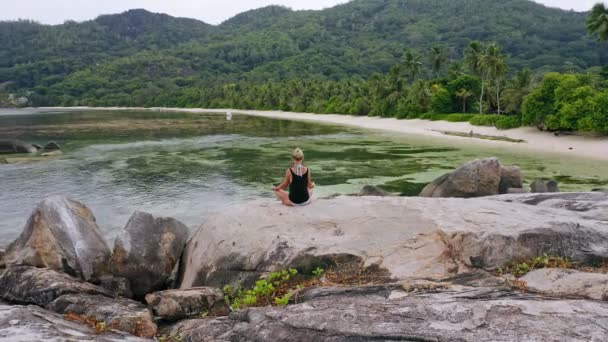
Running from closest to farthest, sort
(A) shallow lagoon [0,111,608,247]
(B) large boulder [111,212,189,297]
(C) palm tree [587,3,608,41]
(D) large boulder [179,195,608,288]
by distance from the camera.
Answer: (D) large boulder [179,195,608,288] → (B) large boulder [111,212,189,297] → (A) shallow lagoon [0,111,608,247] → (C) palm tree [587,3,608,41]

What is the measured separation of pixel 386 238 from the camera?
11055 mm

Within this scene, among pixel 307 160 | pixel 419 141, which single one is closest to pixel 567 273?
pixel 307 160

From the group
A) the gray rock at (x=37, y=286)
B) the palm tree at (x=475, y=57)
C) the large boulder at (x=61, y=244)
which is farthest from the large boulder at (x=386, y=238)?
the palm tree at (x=475, y=57)

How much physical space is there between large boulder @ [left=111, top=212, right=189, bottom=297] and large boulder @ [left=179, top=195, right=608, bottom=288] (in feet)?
1.68

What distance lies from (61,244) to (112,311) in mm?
4484

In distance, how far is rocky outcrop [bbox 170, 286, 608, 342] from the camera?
666 centimetres

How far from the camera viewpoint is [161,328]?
984cm

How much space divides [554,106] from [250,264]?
5917cm

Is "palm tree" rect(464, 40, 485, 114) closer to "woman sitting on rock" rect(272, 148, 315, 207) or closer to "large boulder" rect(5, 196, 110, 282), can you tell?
"woman sitting on rock" rect(272, 148, 315, 207)

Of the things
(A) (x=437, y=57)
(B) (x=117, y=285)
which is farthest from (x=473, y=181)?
(A) (x=437, y=57)

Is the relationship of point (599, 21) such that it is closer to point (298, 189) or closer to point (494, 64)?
point (494, 64)

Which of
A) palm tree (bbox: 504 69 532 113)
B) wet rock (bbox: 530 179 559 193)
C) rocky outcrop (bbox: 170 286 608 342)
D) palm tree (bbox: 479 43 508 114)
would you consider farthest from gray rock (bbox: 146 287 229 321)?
palm tree (bbox: 479 43 508 114)

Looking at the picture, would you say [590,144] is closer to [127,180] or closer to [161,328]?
[127,180]

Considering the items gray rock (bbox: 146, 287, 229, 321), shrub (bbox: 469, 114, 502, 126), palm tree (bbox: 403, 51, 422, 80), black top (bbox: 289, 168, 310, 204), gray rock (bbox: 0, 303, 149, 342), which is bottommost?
gray rock (bbox: 146, 287, 229, 321)
